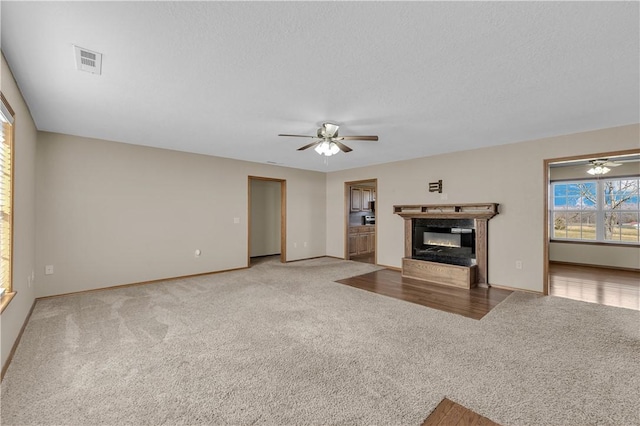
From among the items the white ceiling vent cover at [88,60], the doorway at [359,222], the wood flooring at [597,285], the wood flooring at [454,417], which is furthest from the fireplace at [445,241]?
the white ceiling vent cover at [88,60]

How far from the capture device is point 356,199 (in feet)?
25.5

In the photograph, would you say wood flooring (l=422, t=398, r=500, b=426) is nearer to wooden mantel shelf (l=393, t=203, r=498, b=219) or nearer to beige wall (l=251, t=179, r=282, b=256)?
wooden mantel shelf (l=393, t=203, r=498, b=219)

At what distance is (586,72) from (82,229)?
20.3 ft

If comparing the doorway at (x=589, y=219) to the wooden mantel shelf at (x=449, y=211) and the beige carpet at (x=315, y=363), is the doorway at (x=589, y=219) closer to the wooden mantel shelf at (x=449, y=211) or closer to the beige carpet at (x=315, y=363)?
the wooden mantel shelf at (x=449, y=211)

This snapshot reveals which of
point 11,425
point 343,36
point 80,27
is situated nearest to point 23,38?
point 80,27

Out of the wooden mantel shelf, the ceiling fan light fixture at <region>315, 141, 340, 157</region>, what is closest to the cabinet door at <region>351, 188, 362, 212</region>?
the wooden mantel shelf

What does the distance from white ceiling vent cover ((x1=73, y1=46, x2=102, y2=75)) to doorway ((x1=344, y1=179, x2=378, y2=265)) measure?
214 inches

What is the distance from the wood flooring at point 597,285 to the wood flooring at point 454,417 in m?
3.59

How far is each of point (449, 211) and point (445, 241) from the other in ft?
1.98

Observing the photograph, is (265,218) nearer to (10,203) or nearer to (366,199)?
(366,199)

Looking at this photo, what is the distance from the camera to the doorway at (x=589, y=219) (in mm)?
5895

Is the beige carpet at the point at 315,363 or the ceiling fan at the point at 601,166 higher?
the ceiling fan at the point at 601,166

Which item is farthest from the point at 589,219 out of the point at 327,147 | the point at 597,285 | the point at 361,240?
the point at 327,147

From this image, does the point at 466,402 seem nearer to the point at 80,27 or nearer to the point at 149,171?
the point at 80,27
